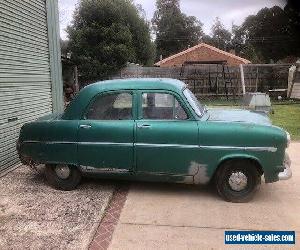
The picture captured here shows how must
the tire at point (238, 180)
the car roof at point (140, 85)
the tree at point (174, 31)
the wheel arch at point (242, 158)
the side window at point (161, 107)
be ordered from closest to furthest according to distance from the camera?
the wheel arch at point (242, 158) < the tire at point (238, 180) < the side window at point (161, 107) < the car roof at point (140, 85) < the tree at point (174, 31)

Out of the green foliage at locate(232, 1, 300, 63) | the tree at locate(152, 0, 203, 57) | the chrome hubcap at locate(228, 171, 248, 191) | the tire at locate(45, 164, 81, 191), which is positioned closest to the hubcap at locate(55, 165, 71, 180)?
the tire at locate(45, 164, 81, 191)

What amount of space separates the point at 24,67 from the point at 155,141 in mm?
4299

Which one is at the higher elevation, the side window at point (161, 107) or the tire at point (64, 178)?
the side window at point (161, 107)

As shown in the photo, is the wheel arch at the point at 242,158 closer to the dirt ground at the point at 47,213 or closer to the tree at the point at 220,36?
the dirt ground at the point at 47,213

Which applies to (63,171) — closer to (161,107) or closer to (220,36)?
(161,107)

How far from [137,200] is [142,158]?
67 centimetres

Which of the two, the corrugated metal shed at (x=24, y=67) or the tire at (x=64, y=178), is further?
the corrugated metal shed at (x=24, y=67)

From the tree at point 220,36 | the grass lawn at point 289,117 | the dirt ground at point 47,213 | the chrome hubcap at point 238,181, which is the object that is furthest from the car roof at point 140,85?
the tree at point 220,36

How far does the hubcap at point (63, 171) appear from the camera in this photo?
6.17 m

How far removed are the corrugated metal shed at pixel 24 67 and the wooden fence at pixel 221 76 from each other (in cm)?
1092

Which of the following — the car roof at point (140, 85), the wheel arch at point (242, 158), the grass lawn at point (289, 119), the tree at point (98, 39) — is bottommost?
the grass lawn at point (289, 119)

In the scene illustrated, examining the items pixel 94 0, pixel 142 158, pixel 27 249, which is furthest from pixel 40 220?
pixel 94 0

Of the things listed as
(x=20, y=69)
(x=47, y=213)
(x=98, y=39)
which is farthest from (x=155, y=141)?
(x=98, y=39)

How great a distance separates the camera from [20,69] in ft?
26.7
